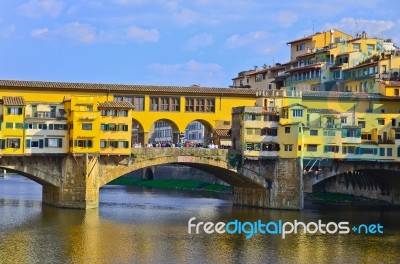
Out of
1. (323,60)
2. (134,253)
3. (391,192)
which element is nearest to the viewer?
(134,253)

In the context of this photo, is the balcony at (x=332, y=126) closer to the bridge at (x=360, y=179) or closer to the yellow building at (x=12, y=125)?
the bridge at (x=360, y=179)

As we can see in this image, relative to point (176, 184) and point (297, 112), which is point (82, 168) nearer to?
point (297, 112)

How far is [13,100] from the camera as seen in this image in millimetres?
70312

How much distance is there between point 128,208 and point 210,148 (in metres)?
10.1

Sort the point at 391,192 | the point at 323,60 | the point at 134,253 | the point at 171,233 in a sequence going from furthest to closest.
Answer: the point at 323,60 → the point at 391,192 → the point at 171,233 → the point at 134,253

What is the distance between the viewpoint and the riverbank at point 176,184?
368ft

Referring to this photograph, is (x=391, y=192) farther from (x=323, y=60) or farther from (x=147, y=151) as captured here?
(x=147, y=151)

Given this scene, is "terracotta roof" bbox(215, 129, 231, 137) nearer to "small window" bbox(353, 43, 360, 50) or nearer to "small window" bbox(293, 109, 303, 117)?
"small window" bbox(293, 109, 303, 117)

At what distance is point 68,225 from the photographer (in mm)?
60219

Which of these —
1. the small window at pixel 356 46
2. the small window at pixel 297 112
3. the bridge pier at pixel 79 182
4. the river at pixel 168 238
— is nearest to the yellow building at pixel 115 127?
the bridge pier at pixel 79 182

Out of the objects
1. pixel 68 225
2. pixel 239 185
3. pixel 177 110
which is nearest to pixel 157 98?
pixel 177 110

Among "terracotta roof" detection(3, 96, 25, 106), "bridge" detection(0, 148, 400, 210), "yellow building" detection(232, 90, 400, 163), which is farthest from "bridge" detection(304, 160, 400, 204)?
"terracotta roof" detection(3, 96, 25, 106)

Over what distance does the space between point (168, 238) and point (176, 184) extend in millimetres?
67332

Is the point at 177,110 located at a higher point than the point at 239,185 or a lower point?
higher
